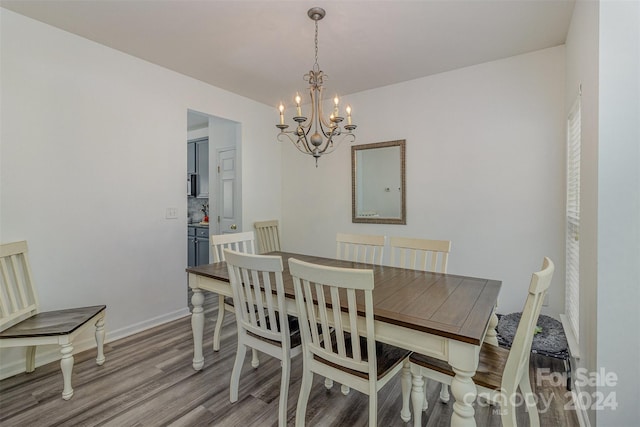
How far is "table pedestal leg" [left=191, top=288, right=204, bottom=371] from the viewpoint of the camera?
2.20 m

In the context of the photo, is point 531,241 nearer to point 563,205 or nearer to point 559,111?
point 563,205

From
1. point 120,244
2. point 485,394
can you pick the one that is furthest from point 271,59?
point 485,394

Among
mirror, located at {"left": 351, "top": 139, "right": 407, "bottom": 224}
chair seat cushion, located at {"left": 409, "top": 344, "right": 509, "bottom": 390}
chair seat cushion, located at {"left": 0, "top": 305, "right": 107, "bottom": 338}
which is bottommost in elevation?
chair seat cushion, located at {"left": 0, "top": 305, "right": 107, "bottom": 338}

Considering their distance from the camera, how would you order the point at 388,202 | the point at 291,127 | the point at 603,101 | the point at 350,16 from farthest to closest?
the point at 291,127 → the point at 388,202 → the point at 350,16 → the point at 603,101

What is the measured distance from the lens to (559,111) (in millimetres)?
2639

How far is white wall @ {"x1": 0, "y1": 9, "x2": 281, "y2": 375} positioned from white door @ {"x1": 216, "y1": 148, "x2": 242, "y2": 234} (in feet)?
2.70

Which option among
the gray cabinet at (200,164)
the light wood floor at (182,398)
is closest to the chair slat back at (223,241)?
the light wood floor at (182,398)

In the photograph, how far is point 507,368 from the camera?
1.25 meters

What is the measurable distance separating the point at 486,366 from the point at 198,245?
13.9 ft

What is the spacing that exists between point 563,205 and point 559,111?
0.81 meters

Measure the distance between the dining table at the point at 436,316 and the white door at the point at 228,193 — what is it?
6.60 ft

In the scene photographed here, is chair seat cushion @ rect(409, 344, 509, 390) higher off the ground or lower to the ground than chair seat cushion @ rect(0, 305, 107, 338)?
higher

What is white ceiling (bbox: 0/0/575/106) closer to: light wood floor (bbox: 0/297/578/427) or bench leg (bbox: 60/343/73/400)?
bench leg (bbox: 60/343/73/400)

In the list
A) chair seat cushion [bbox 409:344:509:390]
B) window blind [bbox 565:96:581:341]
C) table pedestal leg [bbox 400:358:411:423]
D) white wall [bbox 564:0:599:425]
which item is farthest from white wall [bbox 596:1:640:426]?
table pedestal leg [bbox 400:358:411:423]
